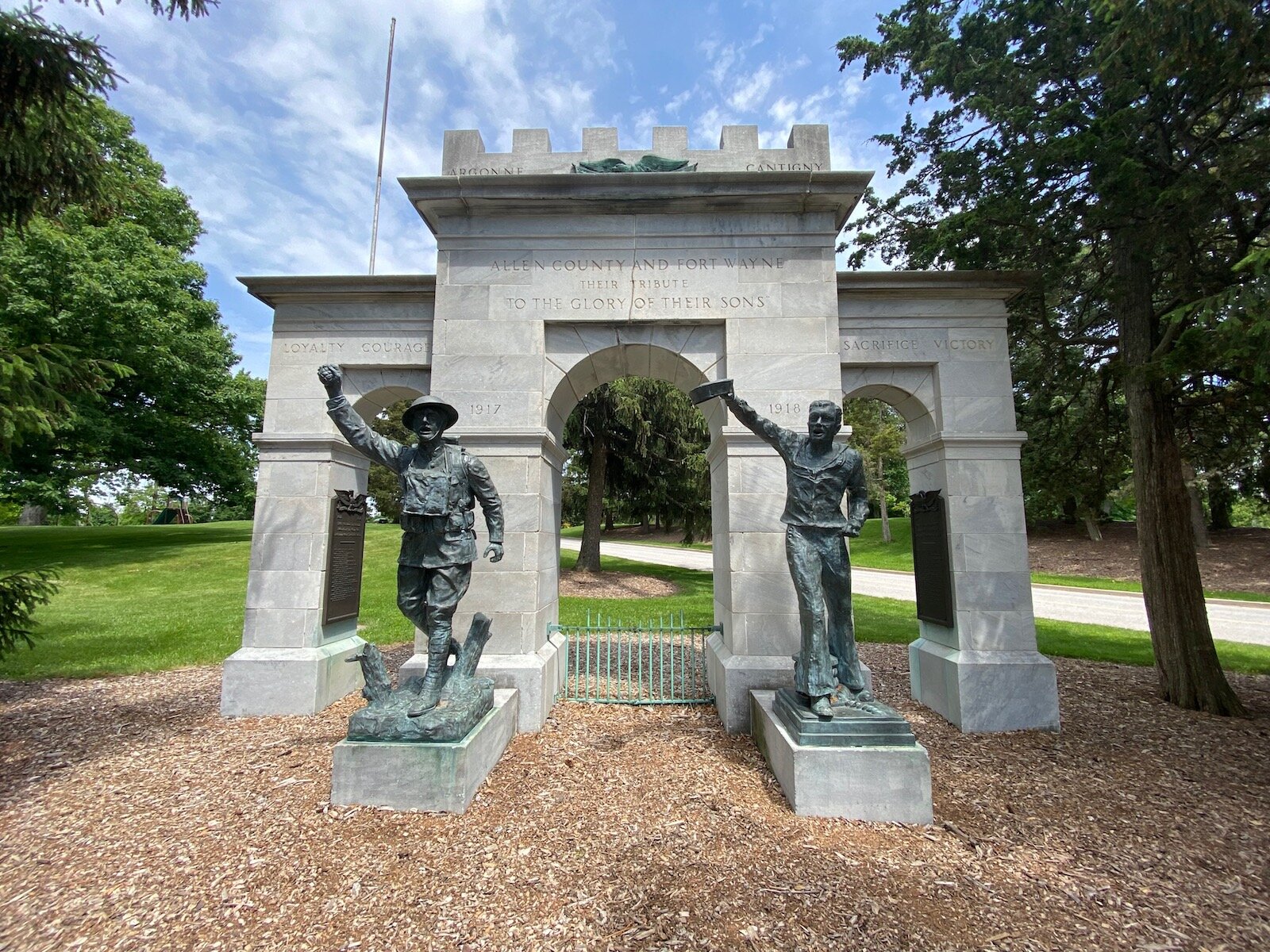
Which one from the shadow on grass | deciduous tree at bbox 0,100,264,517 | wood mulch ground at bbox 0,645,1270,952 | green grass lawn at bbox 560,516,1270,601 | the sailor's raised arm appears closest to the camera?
wood mulch ground at bbox 0,645,1270,952

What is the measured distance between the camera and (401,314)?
7262 millimetres

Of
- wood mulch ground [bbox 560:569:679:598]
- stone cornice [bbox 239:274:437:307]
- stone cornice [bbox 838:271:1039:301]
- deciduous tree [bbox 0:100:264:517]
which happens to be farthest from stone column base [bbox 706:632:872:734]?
deciduous tree [bbox 0:100:264:517]

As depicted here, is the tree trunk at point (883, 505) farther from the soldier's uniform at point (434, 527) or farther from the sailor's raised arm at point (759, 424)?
the soldier's uniform at point (434, 527)

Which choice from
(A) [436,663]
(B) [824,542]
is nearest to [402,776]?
(A) [436,663]

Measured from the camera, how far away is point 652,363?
7.37 meters

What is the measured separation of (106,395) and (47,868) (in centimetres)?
2153

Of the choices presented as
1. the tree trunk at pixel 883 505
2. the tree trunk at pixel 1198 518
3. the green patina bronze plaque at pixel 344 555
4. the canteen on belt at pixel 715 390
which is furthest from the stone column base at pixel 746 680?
the tree trunk at pixel 883 505

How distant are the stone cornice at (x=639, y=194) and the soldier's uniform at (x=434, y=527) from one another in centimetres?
350

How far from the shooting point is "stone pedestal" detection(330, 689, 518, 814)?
4.21m

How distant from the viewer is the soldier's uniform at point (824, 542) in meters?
4.74

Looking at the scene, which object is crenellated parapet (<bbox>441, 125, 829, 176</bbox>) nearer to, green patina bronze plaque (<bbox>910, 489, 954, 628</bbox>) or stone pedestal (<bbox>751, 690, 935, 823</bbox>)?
green patina bronze plaque (<bbox>910, 489, 954, 628</bbox>)

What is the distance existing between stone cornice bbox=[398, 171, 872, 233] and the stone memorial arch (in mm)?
25

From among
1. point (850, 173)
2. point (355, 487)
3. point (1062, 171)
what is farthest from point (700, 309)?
point (355, 487)

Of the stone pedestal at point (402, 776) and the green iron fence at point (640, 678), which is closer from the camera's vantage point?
the stone pedestal at point (402, 776)
